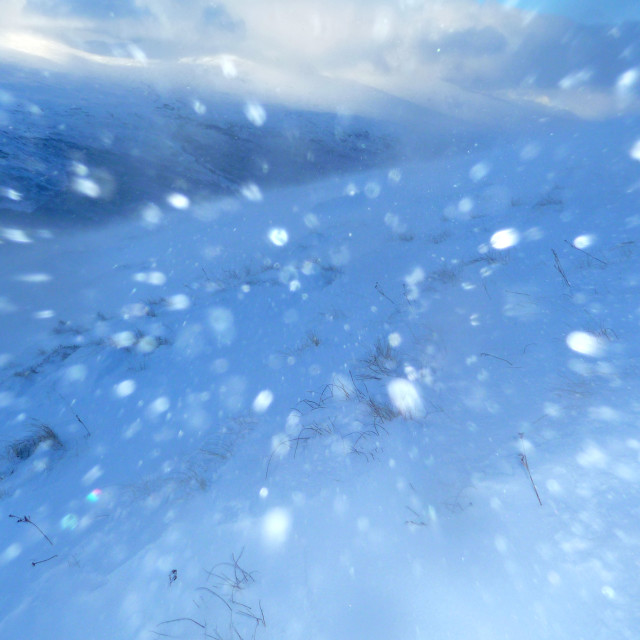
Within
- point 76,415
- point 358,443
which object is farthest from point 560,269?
point 76,415

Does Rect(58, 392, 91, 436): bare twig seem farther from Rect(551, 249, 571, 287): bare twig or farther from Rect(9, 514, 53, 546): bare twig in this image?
Rect(551, 249, 571, 287): bare twig

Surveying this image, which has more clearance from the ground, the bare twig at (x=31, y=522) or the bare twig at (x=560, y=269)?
the bare twig at (x=560, y=269)

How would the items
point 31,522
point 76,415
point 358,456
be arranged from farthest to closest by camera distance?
point 76,415 < point 31,522 < point 358,456

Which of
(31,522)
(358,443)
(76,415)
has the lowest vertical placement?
(76,415)

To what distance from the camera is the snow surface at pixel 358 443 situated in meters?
1.15

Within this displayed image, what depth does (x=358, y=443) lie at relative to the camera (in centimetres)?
181

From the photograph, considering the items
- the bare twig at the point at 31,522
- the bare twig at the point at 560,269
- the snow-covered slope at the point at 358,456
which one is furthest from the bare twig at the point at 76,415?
the bare twig at the point at 560,269

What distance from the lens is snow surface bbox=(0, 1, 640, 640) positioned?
1.15m

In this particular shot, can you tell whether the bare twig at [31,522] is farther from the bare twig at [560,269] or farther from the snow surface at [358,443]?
the bare twig at [560,269]

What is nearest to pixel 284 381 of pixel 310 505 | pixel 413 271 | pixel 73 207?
pixel 310 505

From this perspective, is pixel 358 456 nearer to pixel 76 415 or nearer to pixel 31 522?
pixel 31 522

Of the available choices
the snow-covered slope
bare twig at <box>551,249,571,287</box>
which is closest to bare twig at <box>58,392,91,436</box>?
the snow-covered slope

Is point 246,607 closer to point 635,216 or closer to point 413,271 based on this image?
point 413,271

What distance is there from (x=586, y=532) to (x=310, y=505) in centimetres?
92
